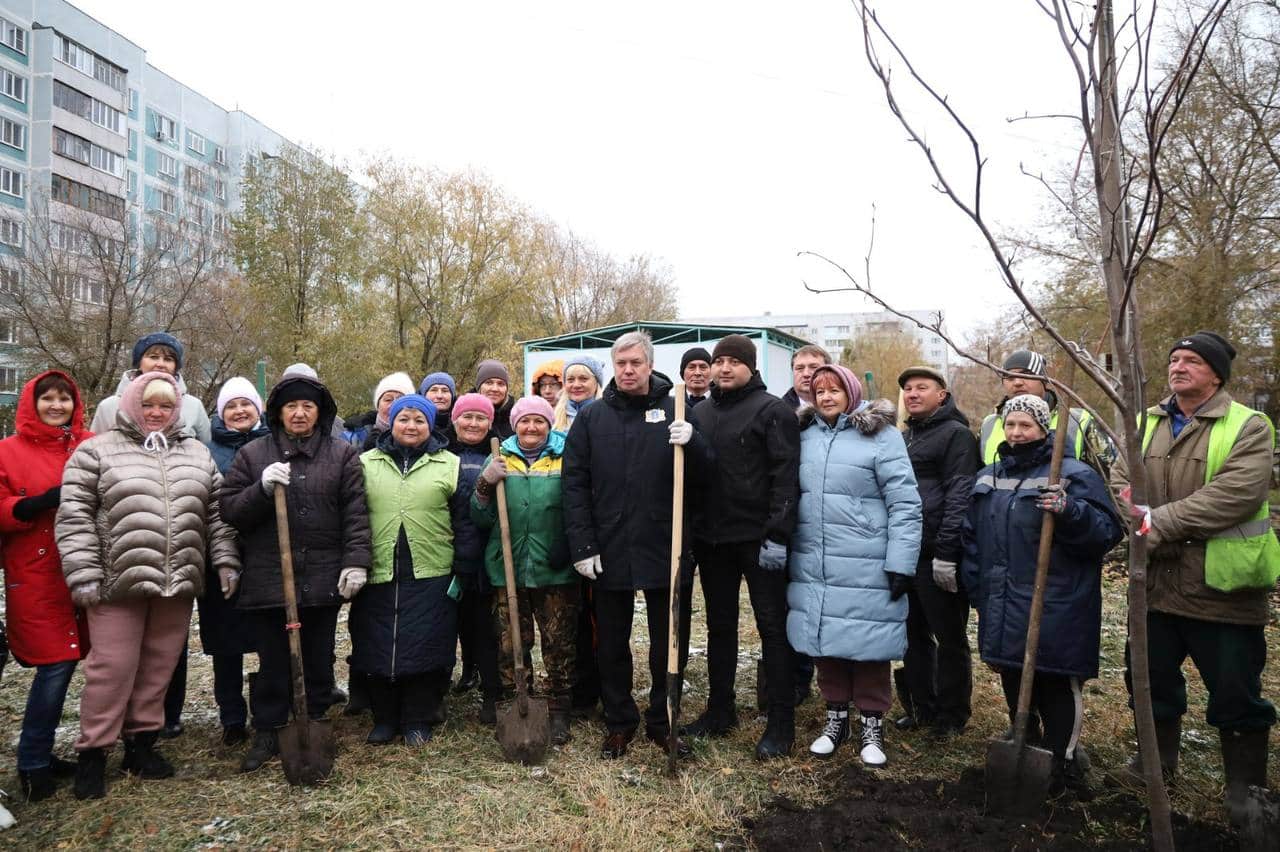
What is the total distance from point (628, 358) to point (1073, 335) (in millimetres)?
16855

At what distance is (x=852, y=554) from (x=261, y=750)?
3.07 meters

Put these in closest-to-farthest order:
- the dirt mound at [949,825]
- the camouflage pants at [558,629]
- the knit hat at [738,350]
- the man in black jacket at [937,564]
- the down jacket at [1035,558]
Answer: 1. the dirt mound at [949,825]
2. the down jacket at [1035,558]
3. the knit hat at [738,350]
4. the man in black jacket at [937,564]
5. the camouflage pants at [558,629]

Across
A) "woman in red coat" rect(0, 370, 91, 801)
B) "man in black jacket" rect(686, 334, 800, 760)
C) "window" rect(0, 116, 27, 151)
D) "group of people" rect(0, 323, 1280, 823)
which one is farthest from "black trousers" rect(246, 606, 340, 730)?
"window" rect(0, 116, 27, 151)

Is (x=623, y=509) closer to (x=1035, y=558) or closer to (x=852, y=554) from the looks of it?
(x=852, y=554)

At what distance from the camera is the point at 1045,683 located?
3.68 meters

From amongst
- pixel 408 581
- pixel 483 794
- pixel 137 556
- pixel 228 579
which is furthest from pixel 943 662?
pixel 137 556

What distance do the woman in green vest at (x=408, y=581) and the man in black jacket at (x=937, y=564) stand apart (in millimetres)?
2519

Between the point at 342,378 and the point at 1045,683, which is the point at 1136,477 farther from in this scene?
the point at 342,378

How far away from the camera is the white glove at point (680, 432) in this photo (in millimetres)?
3973

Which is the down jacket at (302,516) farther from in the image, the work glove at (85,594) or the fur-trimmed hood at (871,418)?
the fur-trimmed hood at (871,418)

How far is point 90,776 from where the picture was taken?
3705 mm

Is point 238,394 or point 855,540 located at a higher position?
point 238,394

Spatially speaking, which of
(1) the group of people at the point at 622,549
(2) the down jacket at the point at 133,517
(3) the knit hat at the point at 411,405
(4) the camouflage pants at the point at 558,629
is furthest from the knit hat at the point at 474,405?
(2) the down jacket at the point at 133,517

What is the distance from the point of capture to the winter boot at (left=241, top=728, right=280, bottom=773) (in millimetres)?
3982
